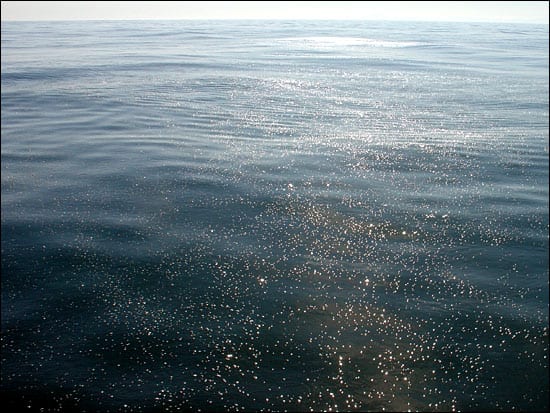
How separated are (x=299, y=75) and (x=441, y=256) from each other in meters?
26.8

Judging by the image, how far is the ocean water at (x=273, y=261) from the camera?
7.11 metres

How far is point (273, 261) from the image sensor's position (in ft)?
33.1

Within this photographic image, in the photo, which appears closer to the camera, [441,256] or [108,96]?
[441,256]

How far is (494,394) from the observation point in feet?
22.5

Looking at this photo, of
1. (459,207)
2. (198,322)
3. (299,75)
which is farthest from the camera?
(299,75)

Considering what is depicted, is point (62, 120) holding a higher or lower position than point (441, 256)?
higher

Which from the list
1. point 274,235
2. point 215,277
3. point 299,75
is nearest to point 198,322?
point 215,277

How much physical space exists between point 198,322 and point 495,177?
11.2 m

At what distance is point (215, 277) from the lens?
9.56m

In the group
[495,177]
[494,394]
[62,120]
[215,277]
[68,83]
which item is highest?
[68,83]

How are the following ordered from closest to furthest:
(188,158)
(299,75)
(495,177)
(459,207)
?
(459,207), (495,177), (188,158), (299,75)

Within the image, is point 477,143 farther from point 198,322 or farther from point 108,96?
point 108,96

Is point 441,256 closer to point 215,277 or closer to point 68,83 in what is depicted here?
point 215,277

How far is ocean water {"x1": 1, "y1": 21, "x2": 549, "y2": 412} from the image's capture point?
711 cm
